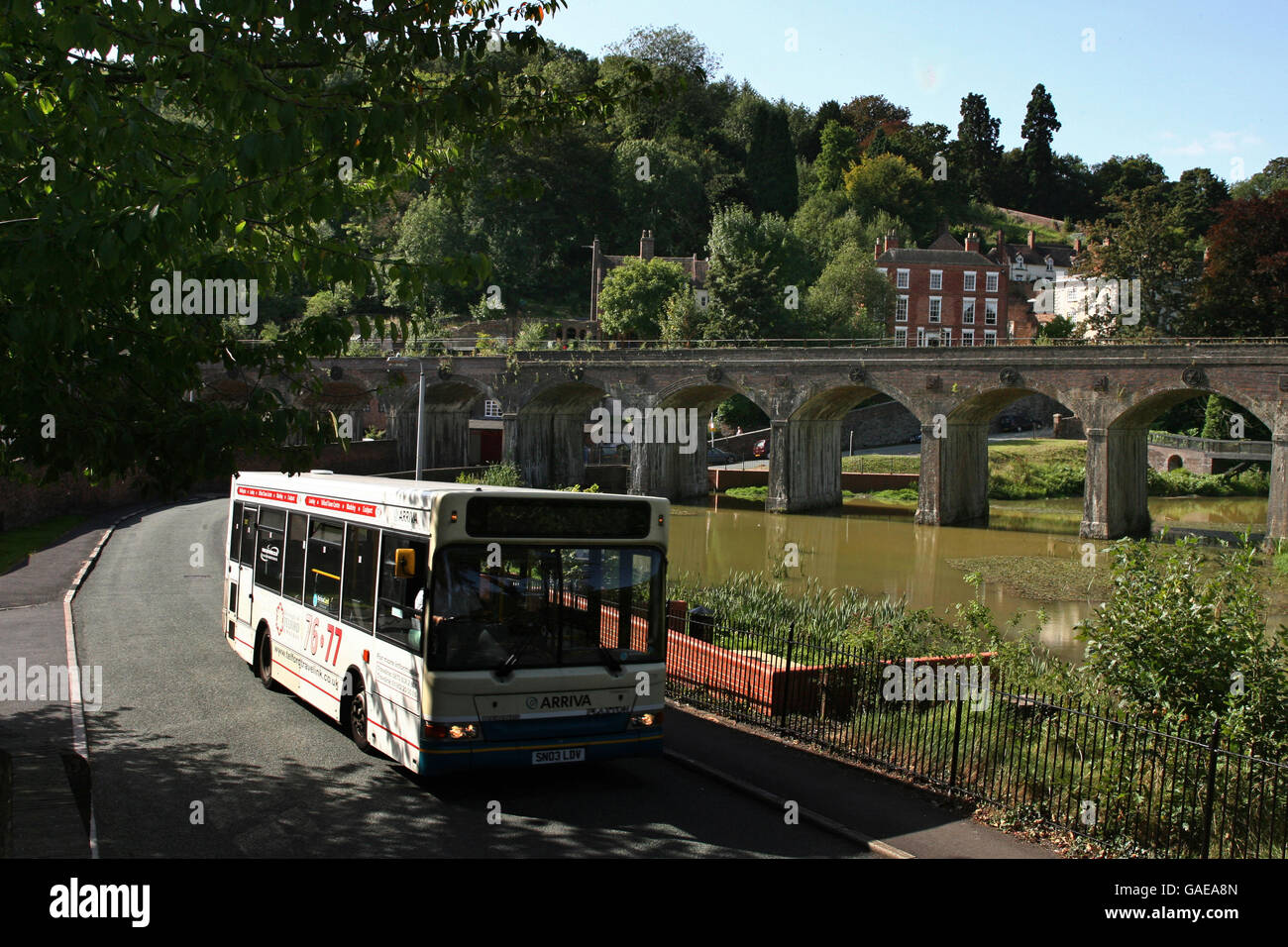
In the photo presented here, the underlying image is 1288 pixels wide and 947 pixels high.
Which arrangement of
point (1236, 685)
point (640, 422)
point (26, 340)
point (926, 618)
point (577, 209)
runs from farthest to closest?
point (577, 209) → point (640, 422) → point (926, 618) → point (1236, 685) → point (26, 340)

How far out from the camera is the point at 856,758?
36.7 ft

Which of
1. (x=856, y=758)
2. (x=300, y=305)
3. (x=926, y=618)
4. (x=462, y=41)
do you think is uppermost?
(x=300, y=305)

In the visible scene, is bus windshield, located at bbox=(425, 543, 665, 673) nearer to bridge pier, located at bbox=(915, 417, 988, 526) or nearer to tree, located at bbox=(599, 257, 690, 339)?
bridge pier, located at bbox=(915, 417, 988, 526)

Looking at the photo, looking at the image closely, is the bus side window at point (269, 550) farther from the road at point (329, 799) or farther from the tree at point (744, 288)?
the tree at point (744, 288)

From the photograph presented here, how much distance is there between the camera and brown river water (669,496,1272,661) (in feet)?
94.2

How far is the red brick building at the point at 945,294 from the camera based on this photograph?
253 ft

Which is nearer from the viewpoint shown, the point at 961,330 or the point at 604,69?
the point at 961,330

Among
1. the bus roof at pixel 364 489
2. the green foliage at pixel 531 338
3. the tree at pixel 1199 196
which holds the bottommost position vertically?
the bus roof at pixel 364 489

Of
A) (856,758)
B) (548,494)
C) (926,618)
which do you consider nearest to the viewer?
(548,494)

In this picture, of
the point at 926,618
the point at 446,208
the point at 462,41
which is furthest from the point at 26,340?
the point at 446,208

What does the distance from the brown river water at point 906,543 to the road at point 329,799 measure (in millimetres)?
13791

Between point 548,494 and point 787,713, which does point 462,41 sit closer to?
point 548,494

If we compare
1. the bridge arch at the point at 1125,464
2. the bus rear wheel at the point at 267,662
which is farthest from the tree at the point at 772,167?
the bus rear wheel at the point at 267,662

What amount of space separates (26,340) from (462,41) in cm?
406
